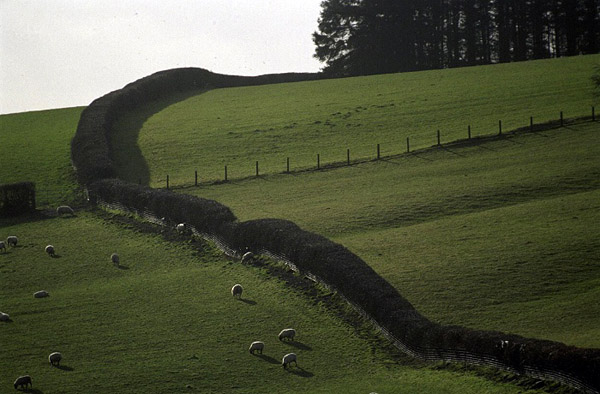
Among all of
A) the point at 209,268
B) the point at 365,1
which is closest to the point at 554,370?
the point at 209,268

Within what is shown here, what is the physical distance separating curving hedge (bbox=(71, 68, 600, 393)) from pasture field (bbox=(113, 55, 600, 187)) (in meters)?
4.35

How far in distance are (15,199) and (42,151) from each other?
19.5m

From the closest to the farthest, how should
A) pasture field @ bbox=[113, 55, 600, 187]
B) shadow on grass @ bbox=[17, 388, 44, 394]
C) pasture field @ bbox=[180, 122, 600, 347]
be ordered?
shadow on grass @ bbox=[17, 388, 44, 394], pasture field @ bbox=[180, 122, 600, 347], pasture field @ bbox=[113, 55, 600, 187]

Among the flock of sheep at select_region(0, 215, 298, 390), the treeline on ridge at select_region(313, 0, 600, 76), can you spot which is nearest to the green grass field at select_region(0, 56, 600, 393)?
the flock of sheep at select_region(0, 215, 298, 390)

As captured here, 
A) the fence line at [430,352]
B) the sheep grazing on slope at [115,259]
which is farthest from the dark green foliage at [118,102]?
the fence line at [430,352]

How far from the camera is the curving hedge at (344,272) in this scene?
23906 millimetres

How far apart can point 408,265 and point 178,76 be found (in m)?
68.0

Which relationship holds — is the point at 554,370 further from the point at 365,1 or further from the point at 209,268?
the point at 365,1

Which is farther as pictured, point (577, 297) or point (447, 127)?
point (447, 127)

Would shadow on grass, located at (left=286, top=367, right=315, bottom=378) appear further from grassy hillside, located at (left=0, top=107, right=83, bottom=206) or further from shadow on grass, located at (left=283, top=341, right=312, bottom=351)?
grassy hillside, located at (left=0, top=107, right=83, bottom=206)

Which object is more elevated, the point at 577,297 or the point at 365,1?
the point at 365,1

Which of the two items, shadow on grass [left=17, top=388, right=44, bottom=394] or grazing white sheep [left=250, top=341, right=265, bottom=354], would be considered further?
grazing white sheep [left=250, top=341, right=265, bottom=354]

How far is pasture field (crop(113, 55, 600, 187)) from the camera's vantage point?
65938 millimetres

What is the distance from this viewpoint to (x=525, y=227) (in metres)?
41.4
